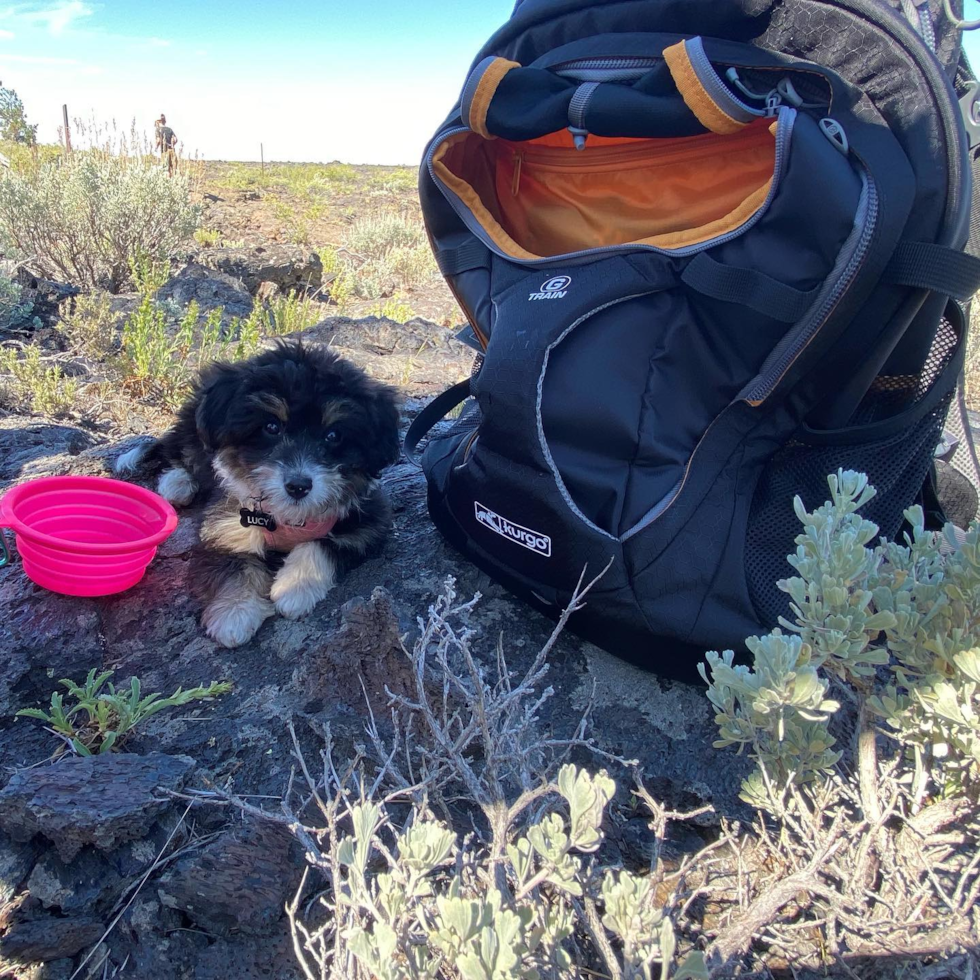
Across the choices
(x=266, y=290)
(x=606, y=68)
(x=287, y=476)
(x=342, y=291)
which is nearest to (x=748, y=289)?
(x=606, y=68)

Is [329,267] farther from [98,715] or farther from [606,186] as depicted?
[98,715]

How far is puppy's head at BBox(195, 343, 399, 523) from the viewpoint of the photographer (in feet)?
10.2

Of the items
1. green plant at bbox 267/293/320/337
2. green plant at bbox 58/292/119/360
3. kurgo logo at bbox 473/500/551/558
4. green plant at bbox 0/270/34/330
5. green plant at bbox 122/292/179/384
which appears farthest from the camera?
green plant at bbox 267/293/320/337

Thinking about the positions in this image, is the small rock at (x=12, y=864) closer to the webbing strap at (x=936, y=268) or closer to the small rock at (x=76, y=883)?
the small rock at (x=76, y=883)

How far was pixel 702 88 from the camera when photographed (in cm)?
231

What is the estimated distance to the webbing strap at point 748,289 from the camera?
220 cm

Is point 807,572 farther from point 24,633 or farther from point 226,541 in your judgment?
point 24,633

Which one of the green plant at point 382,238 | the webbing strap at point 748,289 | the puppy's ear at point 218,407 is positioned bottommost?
the green plant at point 382,238

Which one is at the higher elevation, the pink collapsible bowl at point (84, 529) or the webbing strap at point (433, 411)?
the webbing strap at point (433, 411)

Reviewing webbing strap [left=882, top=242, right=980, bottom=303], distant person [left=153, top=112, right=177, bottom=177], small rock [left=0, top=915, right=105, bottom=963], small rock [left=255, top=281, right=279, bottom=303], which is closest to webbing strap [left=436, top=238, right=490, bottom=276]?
webbing strap [left=882, top=242, right=980, bottom=303]

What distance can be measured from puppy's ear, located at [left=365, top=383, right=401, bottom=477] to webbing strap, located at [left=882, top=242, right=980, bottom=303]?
6.64ft

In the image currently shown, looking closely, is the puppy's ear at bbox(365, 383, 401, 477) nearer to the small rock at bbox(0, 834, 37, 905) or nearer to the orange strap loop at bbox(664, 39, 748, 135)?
the orange strap loop at bbox(664, 39, 748, 135)

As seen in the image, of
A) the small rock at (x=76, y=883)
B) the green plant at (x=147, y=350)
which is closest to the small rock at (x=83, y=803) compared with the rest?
the small rock at (x=76, y=883)

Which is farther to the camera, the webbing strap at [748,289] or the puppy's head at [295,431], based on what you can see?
the puppy's head at [295,431]
